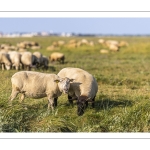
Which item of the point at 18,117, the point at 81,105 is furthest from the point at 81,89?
the point at 18,117

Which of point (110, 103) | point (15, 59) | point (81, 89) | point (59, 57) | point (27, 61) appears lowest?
point (59, 57)

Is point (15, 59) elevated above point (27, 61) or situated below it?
above


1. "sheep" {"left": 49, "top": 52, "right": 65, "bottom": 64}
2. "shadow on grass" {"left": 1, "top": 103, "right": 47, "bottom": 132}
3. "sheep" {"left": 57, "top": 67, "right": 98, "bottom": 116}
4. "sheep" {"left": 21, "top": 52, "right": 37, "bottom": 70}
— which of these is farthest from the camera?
"sheep" {"left": 49, "top": 52, "right": 65, "bottom": 64}

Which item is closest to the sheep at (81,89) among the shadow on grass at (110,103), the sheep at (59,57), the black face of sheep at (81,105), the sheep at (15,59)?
the black face of sheep at (81,105)

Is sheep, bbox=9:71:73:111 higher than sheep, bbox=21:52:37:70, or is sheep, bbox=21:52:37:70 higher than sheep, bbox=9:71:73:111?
sheep, bbox=9:71:73:111

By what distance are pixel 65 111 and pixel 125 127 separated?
5.82 feet

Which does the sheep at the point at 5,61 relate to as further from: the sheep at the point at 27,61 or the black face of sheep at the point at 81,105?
the black face of sheep at the point at 81,105

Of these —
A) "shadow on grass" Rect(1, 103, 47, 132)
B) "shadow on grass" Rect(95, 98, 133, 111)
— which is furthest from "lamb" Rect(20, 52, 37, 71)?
"shadow on grass" Rect(1, 103, 47, 132)

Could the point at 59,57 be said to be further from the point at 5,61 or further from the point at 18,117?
the point at 18,117

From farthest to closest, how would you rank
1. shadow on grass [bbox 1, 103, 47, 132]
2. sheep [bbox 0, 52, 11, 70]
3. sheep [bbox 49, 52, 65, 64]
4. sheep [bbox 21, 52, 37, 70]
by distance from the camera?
sheep [bbox 49, 52, 65, 64]
sheep [bbox 21, 52, 37, 70]
sheep [bbox 0, 52, 11, 70]
shadow on grass [bbox 1, 103, 47, 132]

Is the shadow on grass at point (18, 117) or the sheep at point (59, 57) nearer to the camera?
the shadow on grass at point (18, 117)

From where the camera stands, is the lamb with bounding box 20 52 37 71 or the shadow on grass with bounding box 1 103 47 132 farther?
the lamb with bounding box 20 52 37 71

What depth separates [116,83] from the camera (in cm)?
1431

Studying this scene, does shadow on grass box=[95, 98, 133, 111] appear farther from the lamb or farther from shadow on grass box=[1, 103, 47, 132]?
the lamb
